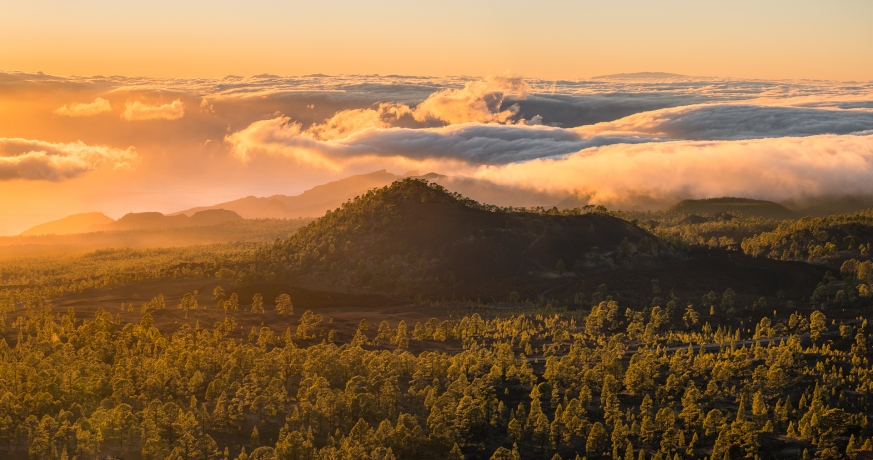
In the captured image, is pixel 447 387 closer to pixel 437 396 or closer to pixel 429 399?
pixel 437 396

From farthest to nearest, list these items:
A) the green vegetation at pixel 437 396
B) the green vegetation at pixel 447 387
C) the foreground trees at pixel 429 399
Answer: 1. the green vegetation at pixel 447 387
2. the green vegetation at pixel 437 396
3. the foreground trees at pixel 429 399

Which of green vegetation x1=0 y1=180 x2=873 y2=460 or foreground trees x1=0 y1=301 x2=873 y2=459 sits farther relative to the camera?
green vegetation x1=0 y1=180 x2=873 y2=460

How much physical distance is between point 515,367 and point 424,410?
18067 mm

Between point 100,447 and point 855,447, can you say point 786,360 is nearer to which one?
point 855,447

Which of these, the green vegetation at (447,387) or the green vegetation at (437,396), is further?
the green vegetation at (447,387)

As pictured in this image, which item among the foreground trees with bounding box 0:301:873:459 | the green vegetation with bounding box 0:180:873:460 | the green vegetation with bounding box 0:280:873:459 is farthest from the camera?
the green vegetation with bounding box 0:180:873:460

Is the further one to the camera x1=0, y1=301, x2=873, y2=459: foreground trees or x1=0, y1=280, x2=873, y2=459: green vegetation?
x1=0, y1=280, x2=873, y2=459: green vegetation

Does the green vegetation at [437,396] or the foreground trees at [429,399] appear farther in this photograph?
the green vegetation at [437,396]

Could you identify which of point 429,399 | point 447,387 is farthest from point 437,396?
point 429,399

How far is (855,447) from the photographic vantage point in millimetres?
100812

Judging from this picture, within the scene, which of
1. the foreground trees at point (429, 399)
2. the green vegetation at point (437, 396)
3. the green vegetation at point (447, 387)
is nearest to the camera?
the foreground trees at point (429, 399)

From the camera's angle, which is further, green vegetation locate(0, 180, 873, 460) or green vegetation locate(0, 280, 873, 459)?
green vegetation locate(0, 180, 873, 460)

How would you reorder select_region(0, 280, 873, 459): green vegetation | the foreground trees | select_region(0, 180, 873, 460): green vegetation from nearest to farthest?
1. the foreground trees
2. select_region(0, 280, 873, 459): green vegetation
3. select_region(0, 180, 873, 460): green vegetation

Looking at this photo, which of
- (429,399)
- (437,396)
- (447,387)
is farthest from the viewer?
(447,387)
